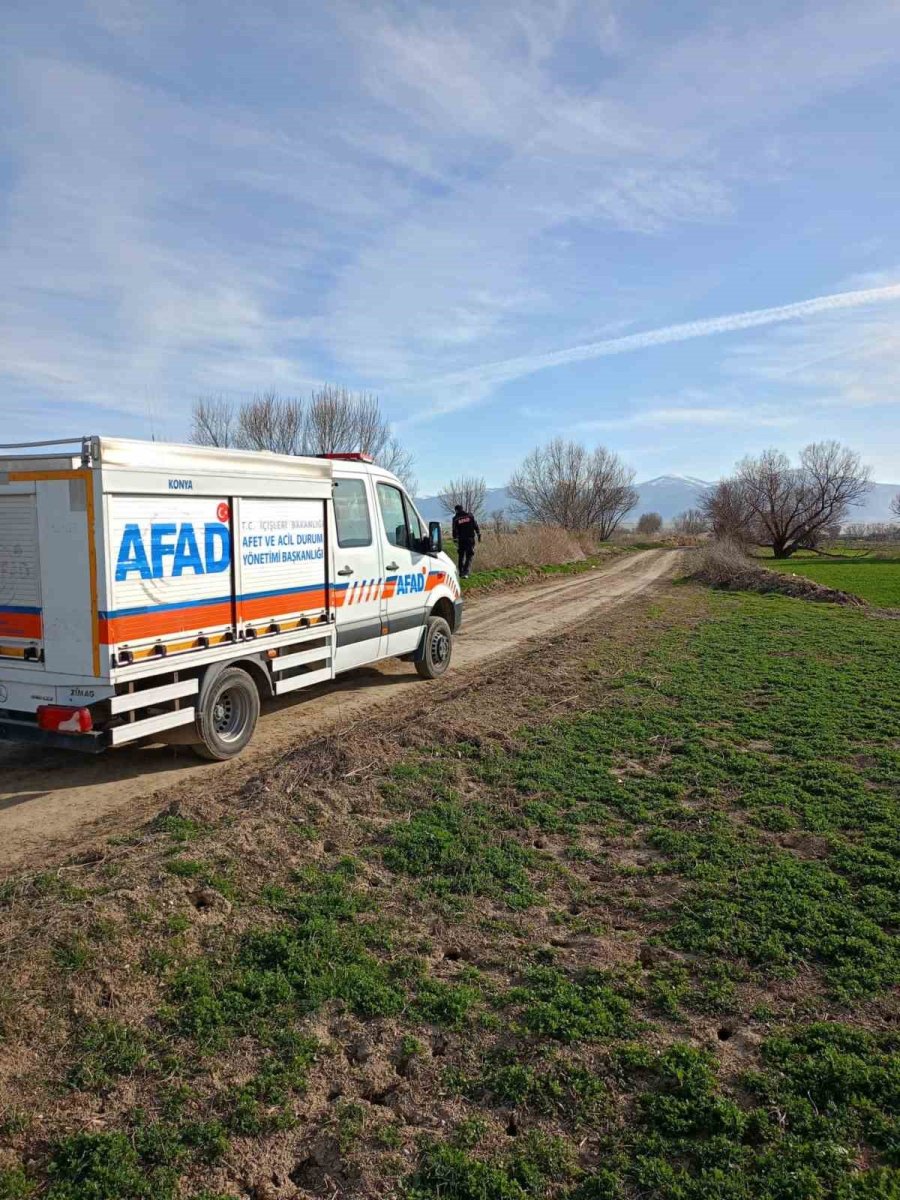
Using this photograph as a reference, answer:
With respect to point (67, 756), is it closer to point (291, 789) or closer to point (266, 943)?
point (291, 789)

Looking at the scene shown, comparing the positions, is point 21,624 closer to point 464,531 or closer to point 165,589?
point 165,589

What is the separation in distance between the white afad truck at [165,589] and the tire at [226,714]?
0.04 ft

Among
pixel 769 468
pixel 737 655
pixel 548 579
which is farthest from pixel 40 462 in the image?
pixel 769 468

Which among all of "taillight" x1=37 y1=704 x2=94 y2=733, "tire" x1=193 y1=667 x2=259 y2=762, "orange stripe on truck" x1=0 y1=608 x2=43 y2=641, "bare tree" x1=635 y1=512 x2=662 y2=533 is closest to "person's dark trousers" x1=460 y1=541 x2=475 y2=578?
"tire" x1=193 y1=667 x2=259 y2=762

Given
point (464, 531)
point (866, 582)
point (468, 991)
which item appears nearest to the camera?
point (468, 991)

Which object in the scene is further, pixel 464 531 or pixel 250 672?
pixel 464 531

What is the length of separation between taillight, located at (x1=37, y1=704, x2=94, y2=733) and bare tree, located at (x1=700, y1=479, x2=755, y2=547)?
60074 mm

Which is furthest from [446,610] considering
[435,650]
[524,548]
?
[524,548]

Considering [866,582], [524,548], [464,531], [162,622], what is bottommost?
[866,582]

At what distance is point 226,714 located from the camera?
24.7ft

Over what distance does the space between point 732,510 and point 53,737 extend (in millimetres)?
65374

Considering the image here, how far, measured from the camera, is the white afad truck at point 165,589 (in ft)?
19.9

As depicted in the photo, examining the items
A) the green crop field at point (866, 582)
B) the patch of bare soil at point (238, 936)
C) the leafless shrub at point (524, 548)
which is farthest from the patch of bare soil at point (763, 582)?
the patch of bare soil at point (238, 936)

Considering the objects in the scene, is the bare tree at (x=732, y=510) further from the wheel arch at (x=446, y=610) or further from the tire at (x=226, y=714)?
the tire at (x=226, y=714)
